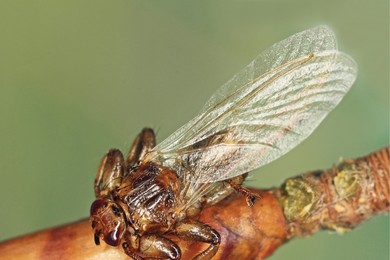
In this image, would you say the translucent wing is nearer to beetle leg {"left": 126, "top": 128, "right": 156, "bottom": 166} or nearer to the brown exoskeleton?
the brown exoskeleton

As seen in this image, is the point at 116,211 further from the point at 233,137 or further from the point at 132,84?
the point at 132,84

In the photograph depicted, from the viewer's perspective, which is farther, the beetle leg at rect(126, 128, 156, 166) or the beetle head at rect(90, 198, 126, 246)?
the beetle leg at rect(126, 128, 156, 166)

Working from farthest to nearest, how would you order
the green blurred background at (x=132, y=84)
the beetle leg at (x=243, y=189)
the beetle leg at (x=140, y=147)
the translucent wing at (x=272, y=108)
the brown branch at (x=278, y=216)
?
the green blurred background at (x=132, y=84)
the beetle leg at (x=140, y=147)
the translucent wing at (x=272, y=108)
the beetle leg at (x=243, y=189)
the brown branch at (x=278, y=216)

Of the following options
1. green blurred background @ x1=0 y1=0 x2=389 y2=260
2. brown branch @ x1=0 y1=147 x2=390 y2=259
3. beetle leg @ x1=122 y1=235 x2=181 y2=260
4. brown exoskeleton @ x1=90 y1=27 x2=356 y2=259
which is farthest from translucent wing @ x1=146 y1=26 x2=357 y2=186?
green blurred background @ x1=0 y1=0 x2=389 y2=260

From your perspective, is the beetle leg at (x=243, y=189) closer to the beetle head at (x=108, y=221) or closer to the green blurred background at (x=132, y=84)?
the beetle head at (x=108, y=221)

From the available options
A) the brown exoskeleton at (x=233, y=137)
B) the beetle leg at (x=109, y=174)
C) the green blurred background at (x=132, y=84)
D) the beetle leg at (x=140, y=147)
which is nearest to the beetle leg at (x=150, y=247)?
the brown exoskeleton at (x=233, y=137)

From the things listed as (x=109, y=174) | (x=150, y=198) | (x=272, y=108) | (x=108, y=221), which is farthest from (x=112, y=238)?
(x=272, y=108)
